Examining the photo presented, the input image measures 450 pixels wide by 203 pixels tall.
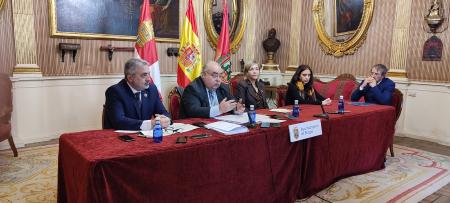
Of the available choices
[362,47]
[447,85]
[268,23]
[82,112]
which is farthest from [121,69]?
[447,85]

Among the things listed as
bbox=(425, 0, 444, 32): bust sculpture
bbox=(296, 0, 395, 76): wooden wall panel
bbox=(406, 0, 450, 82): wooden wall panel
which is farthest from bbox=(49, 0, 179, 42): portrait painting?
bbox=(425, 0, 444, 32): bust sculpture

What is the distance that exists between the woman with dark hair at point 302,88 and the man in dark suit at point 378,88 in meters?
0.62

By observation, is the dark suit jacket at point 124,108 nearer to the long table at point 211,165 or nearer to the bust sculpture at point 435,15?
the long table at point 211,165

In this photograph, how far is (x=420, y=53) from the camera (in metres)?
5.03

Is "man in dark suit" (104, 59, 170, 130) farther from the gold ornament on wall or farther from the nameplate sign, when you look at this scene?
the gold ornament on wall

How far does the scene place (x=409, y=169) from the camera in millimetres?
3695

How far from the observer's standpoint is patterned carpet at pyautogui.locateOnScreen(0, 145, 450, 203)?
9.39 feet

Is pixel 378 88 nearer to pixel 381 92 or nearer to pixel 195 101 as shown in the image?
pixel 381 92

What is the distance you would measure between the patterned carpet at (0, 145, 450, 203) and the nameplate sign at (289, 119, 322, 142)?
0.60 m

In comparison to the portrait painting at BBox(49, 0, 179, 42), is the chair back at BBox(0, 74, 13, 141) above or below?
below

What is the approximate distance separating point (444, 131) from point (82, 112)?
219 inches

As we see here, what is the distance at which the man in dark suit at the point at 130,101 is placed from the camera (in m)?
2.37

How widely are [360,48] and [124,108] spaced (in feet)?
15.3

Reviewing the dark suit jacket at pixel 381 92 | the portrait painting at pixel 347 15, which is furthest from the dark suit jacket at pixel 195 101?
the portrait painting at pixel 347 15
